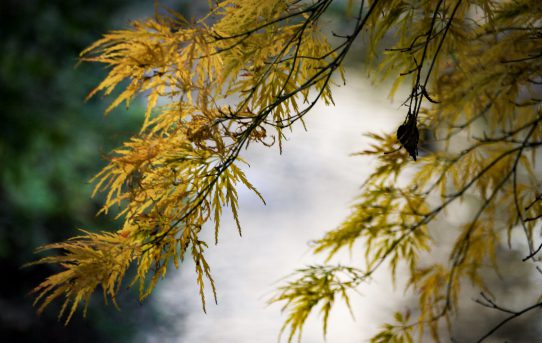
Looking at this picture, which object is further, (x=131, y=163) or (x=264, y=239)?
(x=264, y=239)

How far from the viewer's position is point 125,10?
3.45m

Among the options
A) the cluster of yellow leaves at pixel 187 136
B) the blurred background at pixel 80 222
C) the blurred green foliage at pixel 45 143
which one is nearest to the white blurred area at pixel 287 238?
the blurred background at pixel 80 222

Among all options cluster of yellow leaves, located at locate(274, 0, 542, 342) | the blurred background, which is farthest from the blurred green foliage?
cluster of yellow leaves, located at locate(274, 0, 542, 342)

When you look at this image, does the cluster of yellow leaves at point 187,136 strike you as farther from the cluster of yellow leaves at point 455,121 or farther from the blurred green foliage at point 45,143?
the blurred green foliage at point 45,143

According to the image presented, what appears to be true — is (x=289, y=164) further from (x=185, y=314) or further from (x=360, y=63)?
(x=185, y=314)

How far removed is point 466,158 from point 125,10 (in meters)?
2.39

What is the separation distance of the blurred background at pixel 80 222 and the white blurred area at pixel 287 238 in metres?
0.01

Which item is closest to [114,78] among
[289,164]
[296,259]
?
[296,259]

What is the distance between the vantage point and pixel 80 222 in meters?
3.00

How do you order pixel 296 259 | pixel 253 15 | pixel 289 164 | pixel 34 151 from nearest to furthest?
pixel 253 15 < pixel 34 151 < pixel 296 259 < pixel 289 164

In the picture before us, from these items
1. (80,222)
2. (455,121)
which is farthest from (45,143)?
(455,121)

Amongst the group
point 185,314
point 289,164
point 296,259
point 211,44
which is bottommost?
point 211,44

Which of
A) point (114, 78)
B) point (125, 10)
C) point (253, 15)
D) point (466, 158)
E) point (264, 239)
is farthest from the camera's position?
point (264, 239)

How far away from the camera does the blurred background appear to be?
2895mm
